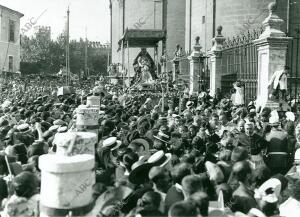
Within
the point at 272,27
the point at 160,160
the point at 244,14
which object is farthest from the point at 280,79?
the point at 244,14

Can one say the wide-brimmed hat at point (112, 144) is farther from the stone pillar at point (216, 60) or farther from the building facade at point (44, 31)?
the building facade at point (44, 31)

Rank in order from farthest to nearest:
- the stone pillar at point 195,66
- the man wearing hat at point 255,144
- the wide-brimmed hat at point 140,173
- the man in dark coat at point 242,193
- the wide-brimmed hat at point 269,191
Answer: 1. the stone pillar at point 195,66
2. the man wearing hat at point 255,144
3. the wide-brimmed hat at point 140,173
4. the wide-brimmed hat at point 269,191
5. the man in dark coat at point 242,193

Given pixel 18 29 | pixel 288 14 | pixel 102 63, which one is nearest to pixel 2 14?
pixel 18 29

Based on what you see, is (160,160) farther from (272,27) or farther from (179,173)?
(272,27)

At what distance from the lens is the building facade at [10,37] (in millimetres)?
53281

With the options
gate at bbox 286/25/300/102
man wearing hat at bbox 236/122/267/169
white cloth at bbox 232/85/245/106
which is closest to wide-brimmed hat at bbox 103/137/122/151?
man wearing hat at bbox 236/122/267/169

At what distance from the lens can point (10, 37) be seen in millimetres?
55438

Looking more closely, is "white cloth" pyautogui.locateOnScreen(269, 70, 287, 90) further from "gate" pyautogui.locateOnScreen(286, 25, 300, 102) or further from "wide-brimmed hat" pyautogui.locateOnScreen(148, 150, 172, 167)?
"wide-brimmed hat" pyautogui.locateOnScreen(148, 150, 172, 167)

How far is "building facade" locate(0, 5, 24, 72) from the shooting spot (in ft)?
175

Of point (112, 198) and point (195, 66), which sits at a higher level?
point (195, 66)

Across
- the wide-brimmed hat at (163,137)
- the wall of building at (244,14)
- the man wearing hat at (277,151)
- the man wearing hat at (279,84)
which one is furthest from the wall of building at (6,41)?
the man wearing hat at (277,151)

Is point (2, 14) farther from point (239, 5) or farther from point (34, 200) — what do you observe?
point (34, 200)

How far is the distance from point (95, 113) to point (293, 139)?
3.80 metres

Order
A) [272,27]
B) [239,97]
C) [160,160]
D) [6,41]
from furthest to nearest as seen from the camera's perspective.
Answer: [6,41]
[239,97]
[272,27]
[160,160]
